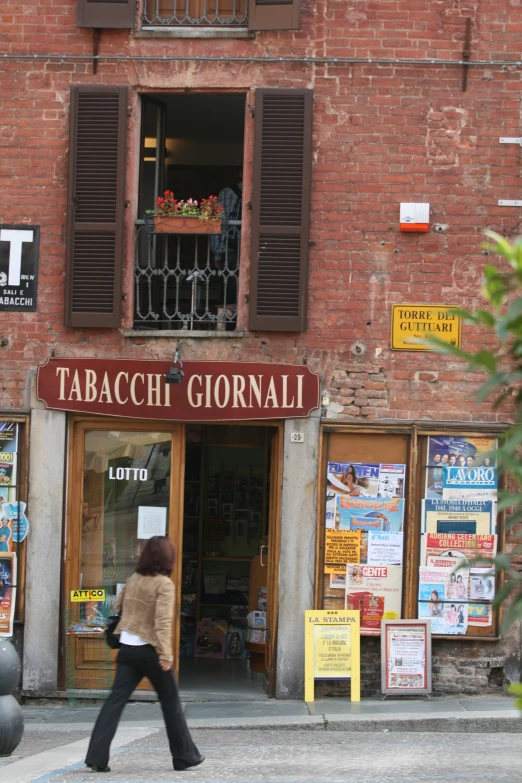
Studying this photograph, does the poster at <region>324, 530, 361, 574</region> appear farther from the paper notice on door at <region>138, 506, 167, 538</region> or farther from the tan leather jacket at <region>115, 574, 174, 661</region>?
the tan leather jacket at <region>115, 574, 174, 661</region>

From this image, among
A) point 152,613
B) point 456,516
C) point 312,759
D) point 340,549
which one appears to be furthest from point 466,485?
point 152,613

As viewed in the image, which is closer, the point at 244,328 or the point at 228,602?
the point at 244,328

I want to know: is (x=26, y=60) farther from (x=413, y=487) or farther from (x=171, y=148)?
(x=413, y=487)

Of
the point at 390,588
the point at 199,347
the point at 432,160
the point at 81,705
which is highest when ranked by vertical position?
the point at 432,160

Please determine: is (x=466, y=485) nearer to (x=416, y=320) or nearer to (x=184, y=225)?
(x=416, y=320)

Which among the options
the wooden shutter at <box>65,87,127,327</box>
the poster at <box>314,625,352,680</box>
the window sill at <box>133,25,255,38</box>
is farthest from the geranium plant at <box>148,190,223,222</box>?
the poster at <box>314,625,352,680</box>

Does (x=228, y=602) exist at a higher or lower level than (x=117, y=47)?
lower

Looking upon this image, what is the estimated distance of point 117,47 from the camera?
11062 mm

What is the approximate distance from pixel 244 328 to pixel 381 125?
7.35 ft

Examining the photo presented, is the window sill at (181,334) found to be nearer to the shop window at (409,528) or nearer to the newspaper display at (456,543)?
the shop window at (409,528)

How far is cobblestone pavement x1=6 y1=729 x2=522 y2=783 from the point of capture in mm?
7859

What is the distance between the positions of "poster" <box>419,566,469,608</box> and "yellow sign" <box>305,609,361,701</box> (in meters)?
0.68

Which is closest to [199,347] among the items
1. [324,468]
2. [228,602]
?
[324,468]

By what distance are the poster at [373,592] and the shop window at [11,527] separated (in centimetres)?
298
